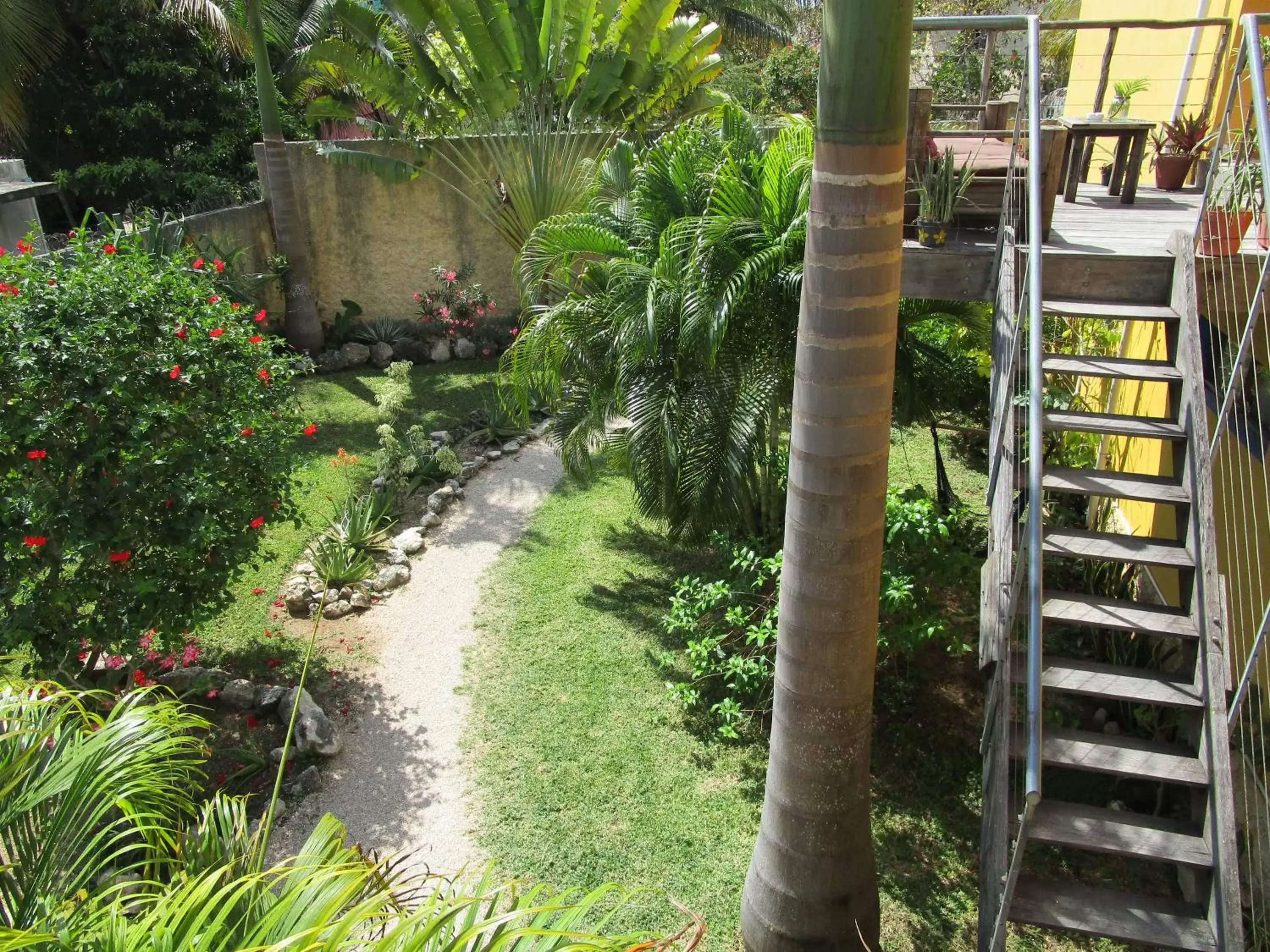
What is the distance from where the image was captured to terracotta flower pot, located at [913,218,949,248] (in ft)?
19.2

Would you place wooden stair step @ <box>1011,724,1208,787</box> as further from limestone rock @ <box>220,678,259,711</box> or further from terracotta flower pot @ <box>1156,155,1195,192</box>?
terracotta flower pot @ <box>1156,155,1195,192</box>

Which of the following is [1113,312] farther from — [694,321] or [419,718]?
[419,718]

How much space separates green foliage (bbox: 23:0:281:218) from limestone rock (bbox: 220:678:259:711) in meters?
9.51

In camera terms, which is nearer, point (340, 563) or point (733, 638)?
point (733, 638)

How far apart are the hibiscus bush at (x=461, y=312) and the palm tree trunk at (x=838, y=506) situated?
35.8ft

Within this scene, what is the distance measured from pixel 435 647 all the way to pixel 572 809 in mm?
2273

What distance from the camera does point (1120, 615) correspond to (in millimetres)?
4730

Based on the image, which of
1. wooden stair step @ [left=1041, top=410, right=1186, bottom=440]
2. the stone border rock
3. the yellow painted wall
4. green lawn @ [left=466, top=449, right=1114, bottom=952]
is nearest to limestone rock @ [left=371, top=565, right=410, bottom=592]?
the stone border rock

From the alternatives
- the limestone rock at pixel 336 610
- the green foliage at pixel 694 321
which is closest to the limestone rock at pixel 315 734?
the limestone rock at pixel 336 610

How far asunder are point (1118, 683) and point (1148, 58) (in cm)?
713

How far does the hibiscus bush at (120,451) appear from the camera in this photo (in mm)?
5551

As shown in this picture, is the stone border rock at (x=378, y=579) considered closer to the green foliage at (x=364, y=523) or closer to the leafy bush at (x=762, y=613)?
the green foliage at (x=364, y=523)

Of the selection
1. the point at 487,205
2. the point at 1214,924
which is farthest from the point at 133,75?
the point at 1214,924

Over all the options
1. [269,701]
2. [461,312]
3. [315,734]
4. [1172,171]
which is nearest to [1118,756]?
[315,734]
